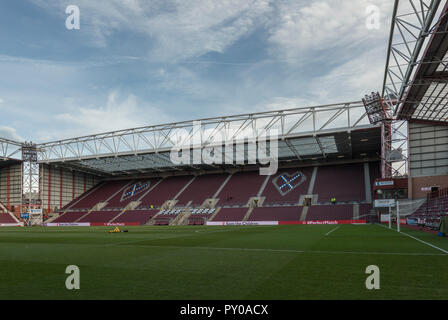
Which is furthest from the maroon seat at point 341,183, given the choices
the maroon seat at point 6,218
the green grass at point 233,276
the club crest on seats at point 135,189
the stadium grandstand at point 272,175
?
the maroon seat at point 6,218

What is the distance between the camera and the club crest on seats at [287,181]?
59122 mm

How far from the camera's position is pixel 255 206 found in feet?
185

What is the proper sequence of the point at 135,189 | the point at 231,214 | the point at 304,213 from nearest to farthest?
the point at 304,213
the point at 231,214
the point at 135,189

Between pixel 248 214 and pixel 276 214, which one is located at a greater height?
pixel 276 214

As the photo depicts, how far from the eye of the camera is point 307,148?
5553cm

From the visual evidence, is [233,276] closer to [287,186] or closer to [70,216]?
[287,186]

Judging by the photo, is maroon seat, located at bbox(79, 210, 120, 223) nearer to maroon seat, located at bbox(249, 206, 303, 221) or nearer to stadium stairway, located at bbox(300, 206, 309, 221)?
maroon seat, located at bbox(249, 206, 303, 221)

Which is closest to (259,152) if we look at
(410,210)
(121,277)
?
(410,210)

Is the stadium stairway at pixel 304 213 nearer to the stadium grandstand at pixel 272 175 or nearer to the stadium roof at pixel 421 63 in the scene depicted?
the stadium grandstand at pixel 272 175

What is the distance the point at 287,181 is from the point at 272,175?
4.04 m

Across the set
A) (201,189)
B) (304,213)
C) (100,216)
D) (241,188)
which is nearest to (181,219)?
(201,189)

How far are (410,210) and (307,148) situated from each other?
19718mm

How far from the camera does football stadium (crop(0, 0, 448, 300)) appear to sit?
7.54 metres
